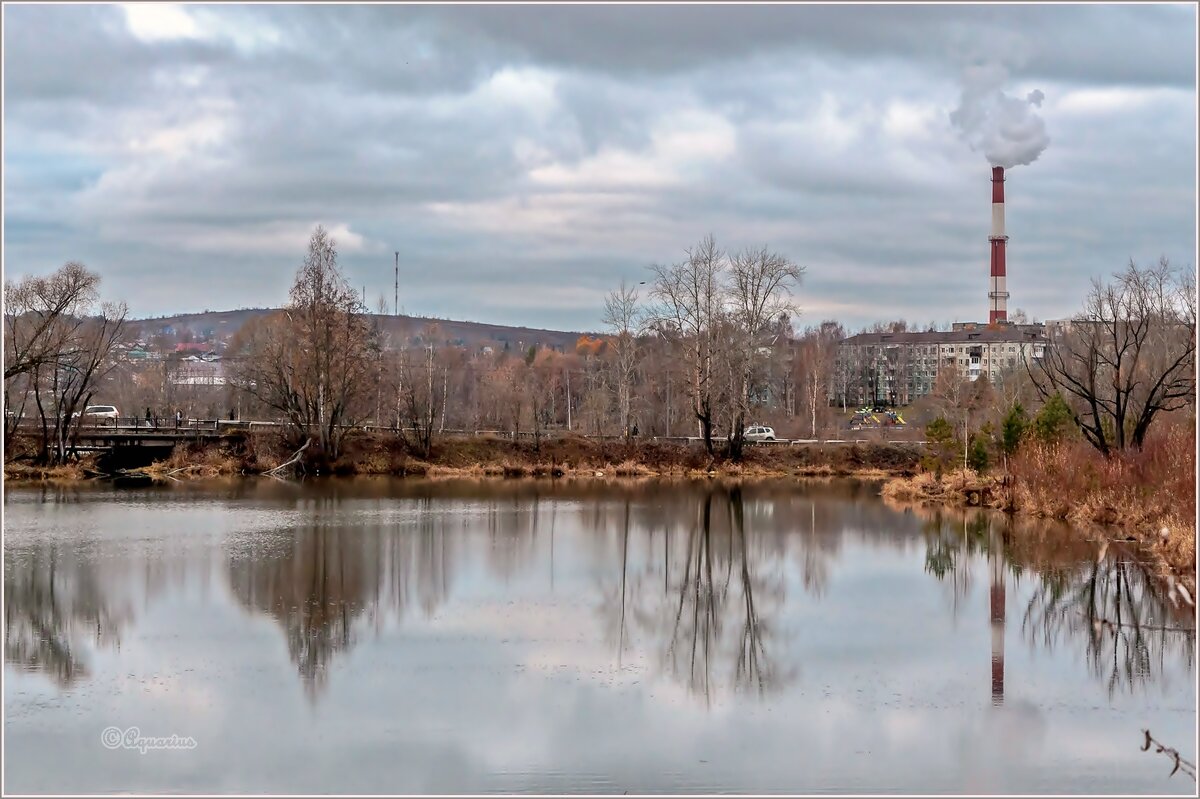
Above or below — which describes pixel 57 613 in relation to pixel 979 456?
below

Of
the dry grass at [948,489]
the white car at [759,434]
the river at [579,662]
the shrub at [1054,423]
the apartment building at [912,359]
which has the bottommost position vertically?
the river at [579,662]

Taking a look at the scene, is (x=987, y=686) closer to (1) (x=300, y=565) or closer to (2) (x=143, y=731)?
(2) (x=143, y=731)

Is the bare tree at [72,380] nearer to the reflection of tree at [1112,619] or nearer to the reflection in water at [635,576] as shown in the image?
the reflection in water at [635,576]

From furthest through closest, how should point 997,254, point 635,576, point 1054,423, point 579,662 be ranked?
point 997,254 < point 1054,423 < point 635,576 < point 579,662

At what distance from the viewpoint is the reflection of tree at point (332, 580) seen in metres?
15.5

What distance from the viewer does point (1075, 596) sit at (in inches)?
752

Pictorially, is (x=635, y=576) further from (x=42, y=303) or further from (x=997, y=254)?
(x=997, y=254)

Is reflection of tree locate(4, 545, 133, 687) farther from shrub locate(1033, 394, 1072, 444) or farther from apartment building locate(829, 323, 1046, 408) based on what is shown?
apartment building locate(829, 323, 1046, 408)

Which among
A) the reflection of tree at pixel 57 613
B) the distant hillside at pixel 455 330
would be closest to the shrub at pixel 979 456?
the reflection of tree at pixel 57 613

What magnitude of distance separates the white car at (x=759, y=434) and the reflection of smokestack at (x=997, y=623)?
30.7 metres

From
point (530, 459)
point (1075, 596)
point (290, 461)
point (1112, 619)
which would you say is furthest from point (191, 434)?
point (1112, 619)

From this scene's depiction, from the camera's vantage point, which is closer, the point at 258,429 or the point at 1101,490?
the point at 1101,490

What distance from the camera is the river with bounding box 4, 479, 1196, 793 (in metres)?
10.6

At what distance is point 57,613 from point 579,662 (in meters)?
7.29
